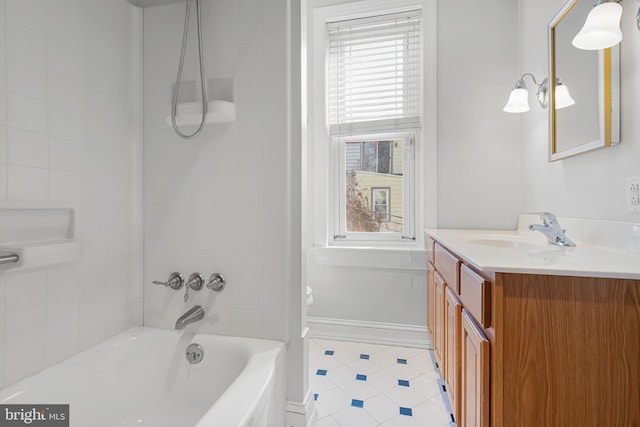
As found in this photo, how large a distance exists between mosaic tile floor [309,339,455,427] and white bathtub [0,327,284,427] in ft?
1.28

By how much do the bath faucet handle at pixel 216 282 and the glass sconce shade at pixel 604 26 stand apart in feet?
5.99

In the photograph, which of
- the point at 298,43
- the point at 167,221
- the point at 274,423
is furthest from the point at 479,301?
the point at 167,221

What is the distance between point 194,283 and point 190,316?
154mm

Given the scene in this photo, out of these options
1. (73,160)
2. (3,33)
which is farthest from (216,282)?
(3,33)

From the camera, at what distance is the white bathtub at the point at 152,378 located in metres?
1.14

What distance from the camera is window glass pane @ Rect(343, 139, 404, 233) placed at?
2430 mm

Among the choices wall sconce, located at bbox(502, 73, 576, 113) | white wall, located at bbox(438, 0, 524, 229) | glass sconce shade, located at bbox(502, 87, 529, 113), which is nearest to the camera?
wall sconce, located at bbox(502, 73, 576, 113)

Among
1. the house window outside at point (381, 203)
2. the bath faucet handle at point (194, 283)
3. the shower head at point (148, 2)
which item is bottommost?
the bath faucet handle at point (194, 283)

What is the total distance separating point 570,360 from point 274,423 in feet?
3.66

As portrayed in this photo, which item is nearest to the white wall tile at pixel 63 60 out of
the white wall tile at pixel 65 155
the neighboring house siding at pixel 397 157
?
the white wall tile at pixel 65 155

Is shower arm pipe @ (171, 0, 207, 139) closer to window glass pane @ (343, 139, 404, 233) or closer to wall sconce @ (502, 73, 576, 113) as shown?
window glass pane @ (343, 139, 404, 233)

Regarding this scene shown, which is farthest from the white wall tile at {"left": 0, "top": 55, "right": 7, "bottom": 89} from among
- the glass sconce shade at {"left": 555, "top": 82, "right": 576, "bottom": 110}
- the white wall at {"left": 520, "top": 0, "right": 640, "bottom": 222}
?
the glass sconce shade at {"left": 555, "top": 82, "right": 576, "bottom": 110}

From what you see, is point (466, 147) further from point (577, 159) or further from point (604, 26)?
point (604, 26)

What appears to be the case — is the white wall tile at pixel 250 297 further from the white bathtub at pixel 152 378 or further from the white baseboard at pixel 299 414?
the white baseboard at pixel 299 414
